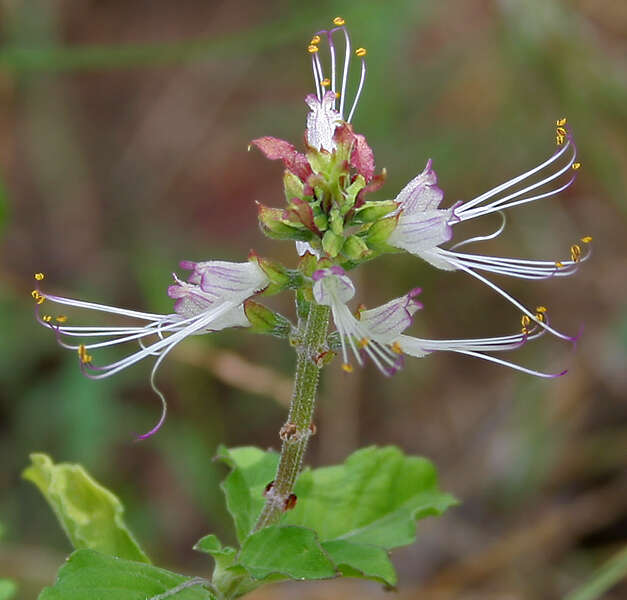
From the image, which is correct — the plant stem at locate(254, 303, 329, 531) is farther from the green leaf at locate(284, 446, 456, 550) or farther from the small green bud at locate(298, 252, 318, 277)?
the green leaf at locate(284, 446, 456, 550)

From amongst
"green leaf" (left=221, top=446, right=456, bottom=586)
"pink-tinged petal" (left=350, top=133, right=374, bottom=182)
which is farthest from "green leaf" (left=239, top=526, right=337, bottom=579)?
"pink-tinged petal" (left=350, top=133, right=374, bottom=182)

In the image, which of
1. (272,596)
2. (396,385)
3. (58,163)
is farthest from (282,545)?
(58,163)

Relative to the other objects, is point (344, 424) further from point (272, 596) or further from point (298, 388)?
point (298, 388)

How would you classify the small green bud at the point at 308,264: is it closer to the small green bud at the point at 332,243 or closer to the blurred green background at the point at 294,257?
the small green bud at the point at 332,243

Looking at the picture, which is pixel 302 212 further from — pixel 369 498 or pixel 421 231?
pixel 369 498

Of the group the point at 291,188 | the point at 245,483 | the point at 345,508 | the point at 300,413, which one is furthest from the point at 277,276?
the point at 345,508

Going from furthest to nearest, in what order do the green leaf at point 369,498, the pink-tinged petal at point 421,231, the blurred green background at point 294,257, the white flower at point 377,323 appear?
1. the blurred green background at point 294,257
2. the green leaf at point 369,498
3. the pink-tinged petal at point 421,231
4. the white flower at point 377,323

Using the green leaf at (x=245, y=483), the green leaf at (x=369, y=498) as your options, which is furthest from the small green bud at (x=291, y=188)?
the green leaf at (x=369, y=498)
